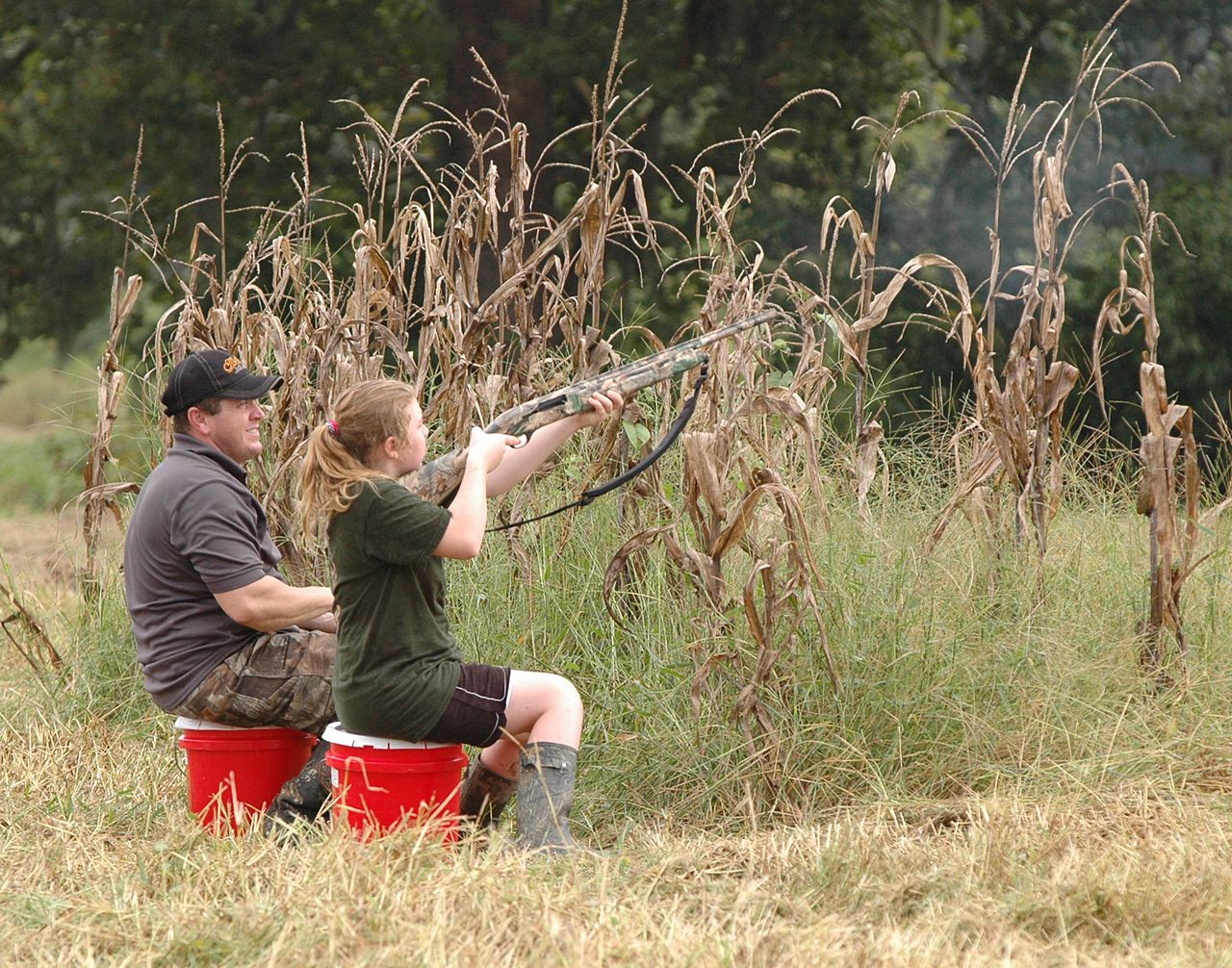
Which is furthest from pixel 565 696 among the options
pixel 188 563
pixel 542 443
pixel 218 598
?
pixel 188 563

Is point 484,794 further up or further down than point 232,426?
further down

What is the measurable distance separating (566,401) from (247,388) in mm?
926

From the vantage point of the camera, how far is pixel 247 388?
4.03m

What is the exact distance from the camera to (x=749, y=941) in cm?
295

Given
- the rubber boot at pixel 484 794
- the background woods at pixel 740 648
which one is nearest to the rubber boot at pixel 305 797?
the background woods at pixel 740 648

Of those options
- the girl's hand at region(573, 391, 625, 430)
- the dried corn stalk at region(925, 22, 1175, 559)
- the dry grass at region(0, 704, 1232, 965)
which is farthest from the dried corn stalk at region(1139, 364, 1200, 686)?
the girl's hand at region(573, 391, 625, 430)

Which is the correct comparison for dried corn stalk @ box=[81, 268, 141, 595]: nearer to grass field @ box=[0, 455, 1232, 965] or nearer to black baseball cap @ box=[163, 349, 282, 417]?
grass field @ box=[0, 455, 1232, 965]

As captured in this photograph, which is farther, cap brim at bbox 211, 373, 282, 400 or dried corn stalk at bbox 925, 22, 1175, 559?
dried corn stalk at bbox 925, 22, 1175, 559

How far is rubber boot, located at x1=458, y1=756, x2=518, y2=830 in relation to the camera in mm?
3889

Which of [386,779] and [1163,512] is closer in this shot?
[386,779]

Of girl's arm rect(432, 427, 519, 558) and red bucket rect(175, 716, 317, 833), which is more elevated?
girl's arm rect(432, 427, 519, 558)

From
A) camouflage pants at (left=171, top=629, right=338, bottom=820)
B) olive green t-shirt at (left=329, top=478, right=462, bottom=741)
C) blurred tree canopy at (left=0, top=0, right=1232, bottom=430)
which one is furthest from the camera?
blurred tree canopy at (left=0, top=0, right=1232, bottom=430)

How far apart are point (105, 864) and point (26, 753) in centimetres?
123

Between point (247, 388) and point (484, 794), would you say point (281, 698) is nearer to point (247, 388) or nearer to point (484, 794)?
point (484, 794)
